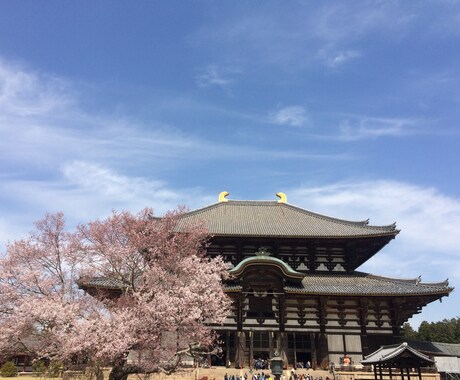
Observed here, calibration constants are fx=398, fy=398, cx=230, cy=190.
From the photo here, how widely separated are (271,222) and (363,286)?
32.0ft

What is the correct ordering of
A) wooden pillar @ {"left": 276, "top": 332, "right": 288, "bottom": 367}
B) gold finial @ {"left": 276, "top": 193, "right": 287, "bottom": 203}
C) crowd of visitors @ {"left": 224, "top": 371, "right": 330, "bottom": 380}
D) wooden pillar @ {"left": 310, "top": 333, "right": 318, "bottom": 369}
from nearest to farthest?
crowd of visitors @ {"left": 224, "top": 371, "right": 330, "bottom": 380} < wooden pillar @ {"left": 310, "top": 333, "right": 318, "bottom": 369} < wooden pillar @ {"left": 276, "top": 332, "right": 288, "bottom": 367} < gold finial @ {"left": 276, "top": 193, "right": 287, "bottom": 203}

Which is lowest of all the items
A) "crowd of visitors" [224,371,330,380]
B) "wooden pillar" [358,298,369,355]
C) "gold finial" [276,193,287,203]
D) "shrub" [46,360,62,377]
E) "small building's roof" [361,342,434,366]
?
"crowd of visitors" [224,371,330,380]

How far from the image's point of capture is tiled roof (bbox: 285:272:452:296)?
29.2 meters

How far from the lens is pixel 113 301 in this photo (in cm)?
1970

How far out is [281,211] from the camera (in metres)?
40.0

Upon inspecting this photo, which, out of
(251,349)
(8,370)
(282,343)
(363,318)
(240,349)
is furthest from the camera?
(8,370)

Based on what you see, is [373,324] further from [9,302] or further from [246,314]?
[9,302]

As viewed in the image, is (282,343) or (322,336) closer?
(282,343)

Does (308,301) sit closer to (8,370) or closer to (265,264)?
(265,264)

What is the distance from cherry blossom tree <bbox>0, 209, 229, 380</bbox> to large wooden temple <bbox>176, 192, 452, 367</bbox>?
9.32 m

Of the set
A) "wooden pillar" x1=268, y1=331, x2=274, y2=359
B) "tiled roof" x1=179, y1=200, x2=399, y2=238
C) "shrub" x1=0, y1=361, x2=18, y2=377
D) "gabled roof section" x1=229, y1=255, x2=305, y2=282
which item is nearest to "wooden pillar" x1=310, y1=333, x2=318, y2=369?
"wooden pillar" x1=268, y1=331, x2=274, y2=359

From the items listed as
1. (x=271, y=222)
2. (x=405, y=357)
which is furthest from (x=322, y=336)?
(x=405, y=357)

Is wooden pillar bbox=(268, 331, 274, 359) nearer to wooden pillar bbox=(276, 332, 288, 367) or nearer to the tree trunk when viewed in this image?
wooden pillar bbox=(276, 332, 288, 367)

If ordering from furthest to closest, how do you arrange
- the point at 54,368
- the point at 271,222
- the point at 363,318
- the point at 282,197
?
the point at 282,197
the point at 271,222
the point at 363,318
the point at 54,368
